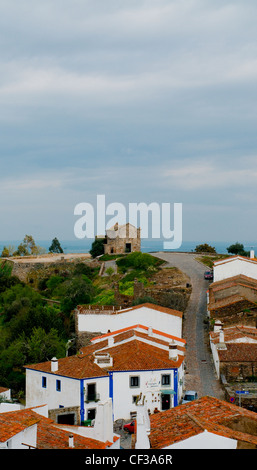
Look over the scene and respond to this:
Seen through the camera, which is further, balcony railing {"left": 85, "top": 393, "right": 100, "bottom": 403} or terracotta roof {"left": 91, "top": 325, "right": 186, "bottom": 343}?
terracotta roof {"left": 91, "top": 325, "right": 186, "bottom": 343}

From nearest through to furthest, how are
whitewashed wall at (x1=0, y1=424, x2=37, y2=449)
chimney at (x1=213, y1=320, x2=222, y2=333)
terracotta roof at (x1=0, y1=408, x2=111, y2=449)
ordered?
whitewashed wall at (x1=0, y1=424, x2=37, y2=449) → terracotta roof at (x1=0, y1=408, x2=111, y2=449) → chimney at (x1=213, y1=320, x2=222, y2=333)

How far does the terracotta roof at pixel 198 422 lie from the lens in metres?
13.8

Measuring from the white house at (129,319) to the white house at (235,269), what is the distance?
485 inches

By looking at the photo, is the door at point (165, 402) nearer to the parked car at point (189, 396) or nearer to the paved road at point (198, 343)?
the parked car at point (189, 396)

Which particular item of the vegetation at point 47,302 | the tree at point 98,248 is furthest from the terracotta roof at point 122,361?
the tree at point 98,248

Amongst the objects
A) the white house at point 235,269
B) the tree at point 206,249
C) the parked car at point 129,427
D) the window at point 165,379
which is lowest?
the parked car at point 129,427

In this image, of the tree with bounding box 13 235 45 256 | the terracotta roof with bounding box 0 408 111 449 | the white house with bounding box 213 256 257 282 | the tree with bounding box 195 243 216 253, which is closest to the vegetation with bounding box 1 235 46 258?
the tree with bounding box 13 235 45 256

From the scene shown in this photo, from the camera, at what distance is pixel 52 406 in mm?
29766

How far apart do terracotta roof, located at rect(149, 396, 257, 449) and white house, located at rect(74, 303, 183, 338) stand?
19455 mm

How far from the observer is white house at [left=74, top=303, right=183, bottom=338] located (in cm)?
3772

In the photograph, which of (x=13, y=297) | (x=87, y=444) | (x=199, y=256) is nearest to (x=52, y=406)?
(x=87, y=444)

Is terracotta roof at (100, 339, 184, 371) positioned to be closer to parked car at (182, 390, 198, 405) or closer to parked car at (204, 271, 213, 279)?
parked car at (182, 390, 198, 405)
